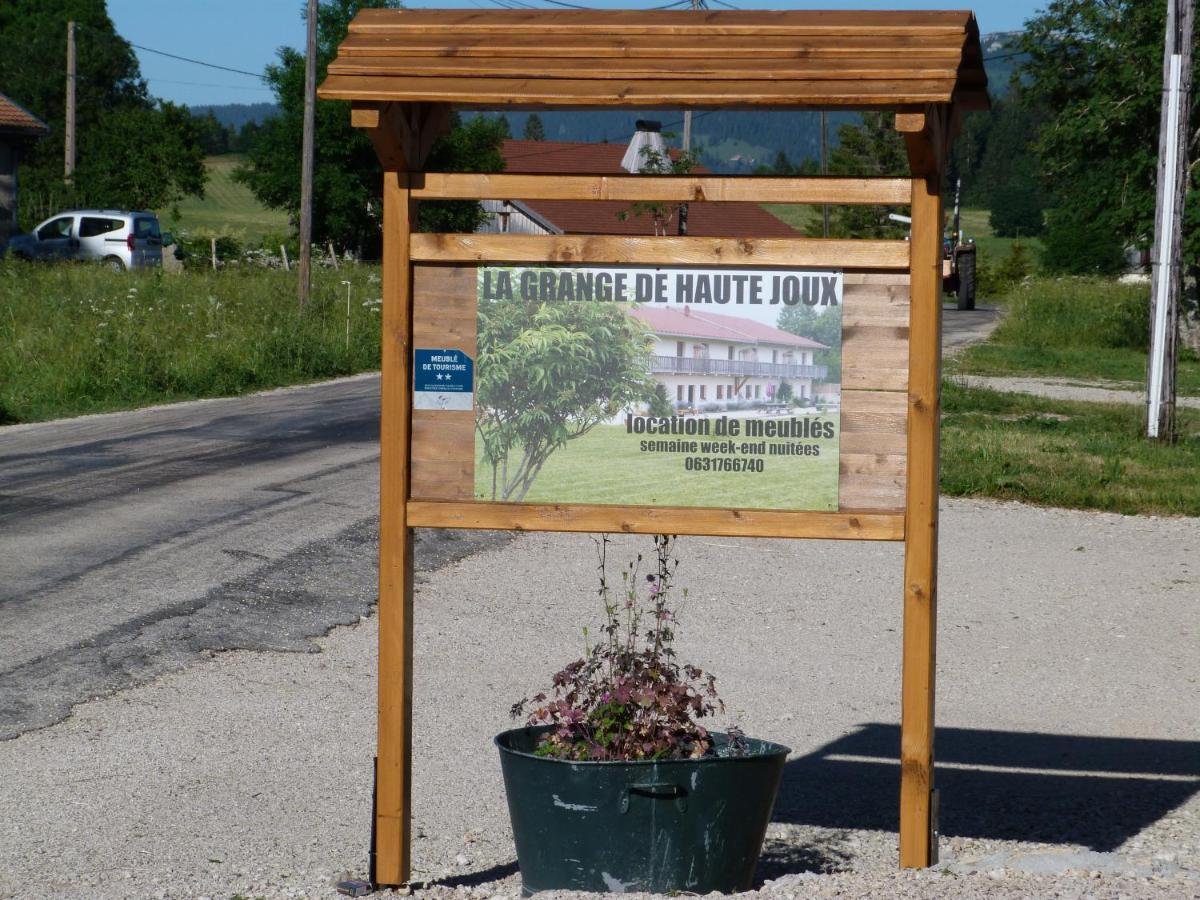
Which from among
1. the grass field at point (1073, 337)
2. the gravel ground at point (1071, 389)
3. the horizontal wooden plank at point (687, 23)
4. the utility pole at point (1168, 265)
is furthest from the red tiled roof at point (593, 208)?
the horizontal wooden plank at point (687, 23)

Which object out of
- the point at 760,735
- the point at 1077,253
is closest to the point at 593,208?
the point at 1077,253

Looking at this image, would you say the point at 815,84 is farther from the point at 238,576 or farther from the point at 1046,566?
the point at 1046,566

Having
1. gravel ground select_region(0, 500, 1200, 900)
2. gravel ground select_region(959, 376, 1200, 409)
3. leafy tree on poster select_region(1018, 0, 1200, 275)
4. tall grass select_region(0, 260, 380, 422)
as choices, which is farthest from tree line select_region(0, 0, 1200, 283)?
tall grass select_region(0, 260, 380, 422)

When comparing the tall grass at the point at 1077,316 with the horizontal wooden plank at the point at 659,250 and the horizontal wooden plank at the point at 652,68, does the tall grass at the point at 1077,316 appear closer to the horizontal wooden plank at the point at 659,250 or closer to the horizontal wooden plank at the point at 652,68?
the horizontal wooden plank at the point at 659,250

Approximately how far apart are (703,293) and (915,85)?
2.79 feet

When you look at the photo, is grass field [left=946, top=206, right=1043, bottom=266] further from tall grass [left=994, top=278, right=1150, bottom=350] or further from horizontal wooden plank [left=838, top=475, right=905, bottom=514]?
horizontal wooden plank [left=838, top=475, right=905, bottom=514]

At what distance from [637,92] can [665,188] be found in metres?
0.36

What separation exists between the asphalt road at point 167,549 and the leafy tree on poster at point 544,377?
2.83 meters

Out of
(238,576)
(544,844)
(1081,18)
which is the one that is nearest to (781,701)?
(544,844)

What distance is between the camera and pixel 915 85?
4.23m

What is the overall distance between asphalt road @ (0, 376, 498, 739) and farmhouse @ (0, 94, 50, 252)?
76.0 feet

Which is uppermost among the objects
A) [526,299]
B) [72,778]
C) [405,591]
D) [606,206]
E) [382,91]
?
[606,206]

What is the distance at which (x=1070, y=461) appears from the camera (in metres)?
14.2

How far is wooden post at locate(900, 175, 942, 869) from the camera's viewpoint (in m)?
4.48
